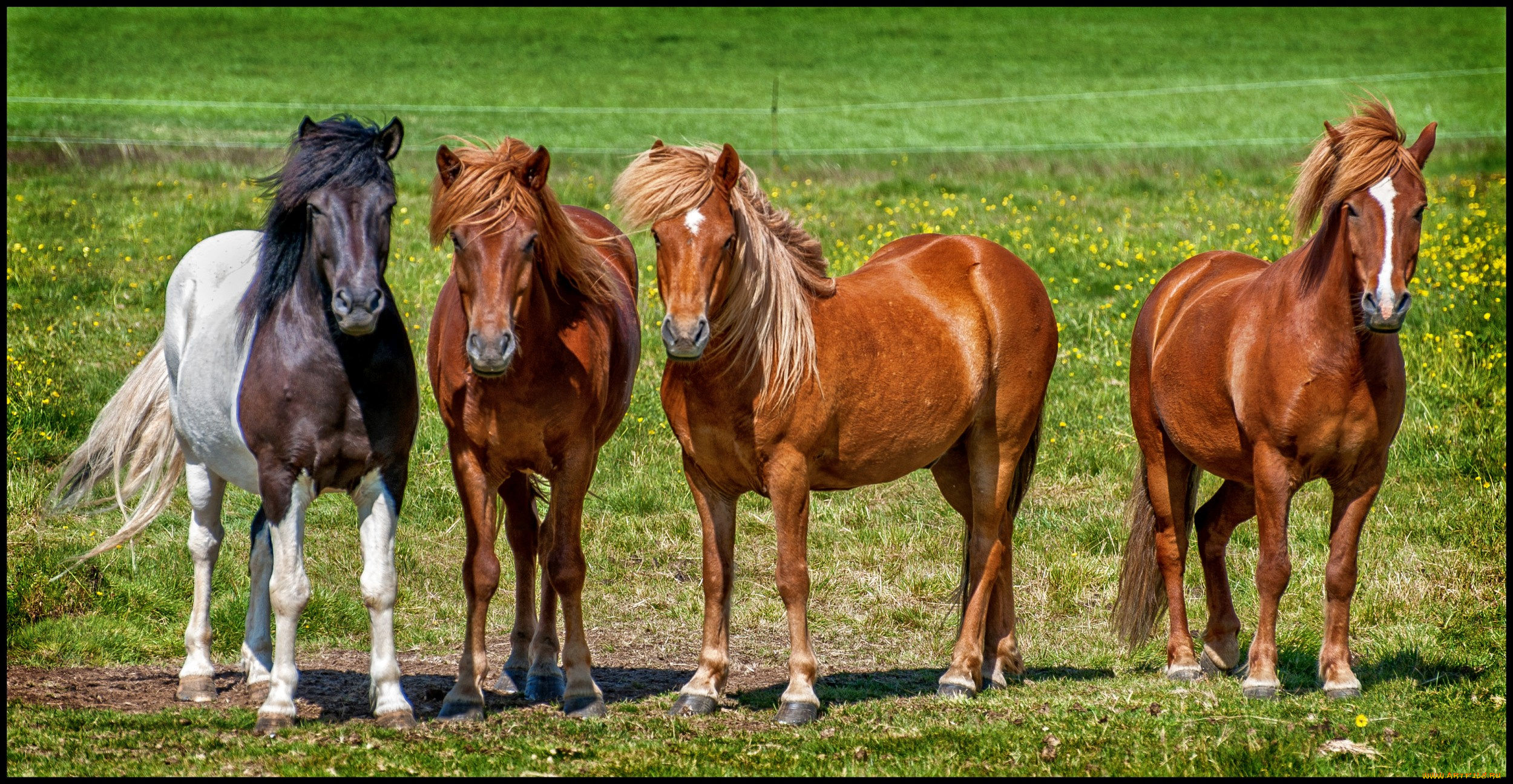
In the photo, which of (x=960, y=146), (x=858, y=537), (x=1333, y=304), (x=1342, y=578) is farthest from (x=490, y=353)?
(x=960, y=146)

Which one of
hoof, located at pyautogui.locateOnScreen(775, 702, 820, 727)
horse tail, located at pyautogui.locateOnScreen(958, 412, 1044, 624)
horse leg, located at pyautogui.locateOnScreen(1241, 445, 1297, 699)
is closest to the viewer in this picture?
hoof, located at pyautogui.locateOnScreen(775, 702, 820, 727)

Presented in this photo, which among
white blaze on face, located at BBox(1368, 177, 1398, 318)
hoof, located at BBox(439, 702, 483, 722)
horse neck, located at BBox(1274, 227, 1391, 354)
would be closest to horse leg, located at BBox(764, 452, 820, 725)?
hoof, located at BBox(439, 702, 483, 722)

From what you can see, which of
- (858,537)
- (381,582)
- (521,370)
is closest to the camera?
(381,582)

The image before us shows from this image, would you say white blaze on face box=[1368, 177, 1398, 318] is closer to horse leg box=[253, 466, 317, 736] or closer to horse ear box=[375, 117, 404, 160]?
horse ear box=[375, 117, 404, 160]

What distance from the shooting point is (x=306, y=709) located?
5.73 meters

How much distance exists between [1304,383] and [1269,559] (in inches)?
31.5

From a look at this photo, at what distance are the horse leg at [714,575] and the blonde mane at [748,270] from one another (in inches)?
22.0

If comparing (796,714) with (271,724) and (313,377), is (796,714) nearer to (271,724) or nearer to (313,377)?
(271,724)

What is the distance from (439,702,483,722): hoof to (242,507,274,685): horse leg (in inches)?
38.5

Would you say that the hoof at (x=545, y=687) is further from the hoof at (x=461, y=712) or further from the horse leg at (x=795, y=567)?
the horse leg at (x=795, y=567)

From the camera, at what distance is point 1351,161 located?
559 centimetres

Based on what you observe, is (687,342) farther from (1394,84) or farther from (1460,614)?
(1394,84)

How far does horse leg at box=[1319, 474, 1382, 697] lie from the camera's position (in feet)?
19.3

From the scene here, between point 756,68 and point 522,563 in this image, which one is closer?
point 522,563
